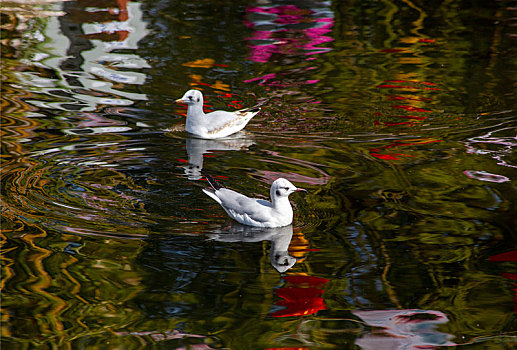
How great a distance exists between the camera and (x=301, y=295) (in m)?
5.38

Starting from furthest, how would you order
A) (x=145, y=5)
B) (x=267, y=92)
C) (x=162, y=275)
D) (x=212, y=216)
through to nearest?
1. (x=145, y=5)
2. (x=267, y=92)
3. (x=212, y=216)
4. (x=162, y=275)

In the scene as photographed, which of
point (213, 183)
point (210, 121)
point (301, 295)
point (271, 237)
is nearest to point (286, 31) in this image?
point (210, 121)

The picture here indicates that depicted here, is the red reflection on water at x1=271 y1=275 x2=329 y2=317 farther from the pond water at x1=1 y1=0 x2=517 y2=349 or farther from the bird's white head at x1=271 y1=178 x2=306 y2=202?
the bird's white head at x1=271 y1=178 x2=306 y2=202

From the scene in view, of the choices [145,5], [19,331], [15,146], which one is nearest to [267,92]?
[15,146]

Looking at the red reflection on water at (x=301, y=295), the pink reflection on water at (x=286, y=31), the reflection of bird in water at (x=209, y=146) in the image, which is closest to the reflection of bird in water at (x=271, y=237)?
the red reflection on water at (x=301, y=295)

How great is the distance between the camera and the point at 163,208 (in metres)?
6.55

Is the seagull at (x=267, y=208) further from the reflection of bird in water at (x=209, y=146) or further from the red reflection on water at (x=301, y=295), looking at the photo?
the reflection of bird in water at (x=209, y=146)

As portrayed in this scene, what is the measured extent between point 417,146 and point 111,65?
197 inches

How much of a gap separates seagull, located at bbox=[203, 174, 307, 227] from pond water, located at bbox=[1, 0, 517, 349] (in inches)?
5.2

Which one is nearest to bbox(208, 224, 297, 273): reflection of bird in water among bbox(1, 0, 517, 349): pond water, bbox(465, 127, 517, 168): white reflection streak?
bbox(1, 0, 517, 349): pond water

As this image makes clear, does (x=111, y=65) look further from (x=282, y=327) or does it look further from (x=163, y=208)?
(x=282, y=327)

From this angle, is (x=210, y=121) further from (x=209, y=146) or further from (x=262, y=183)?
(x=262, y=183)

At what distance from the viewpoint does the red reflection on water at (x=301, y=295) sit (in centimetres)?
518

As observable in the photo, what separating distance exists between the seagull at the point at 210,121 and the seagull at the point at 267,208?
7.99 ft
